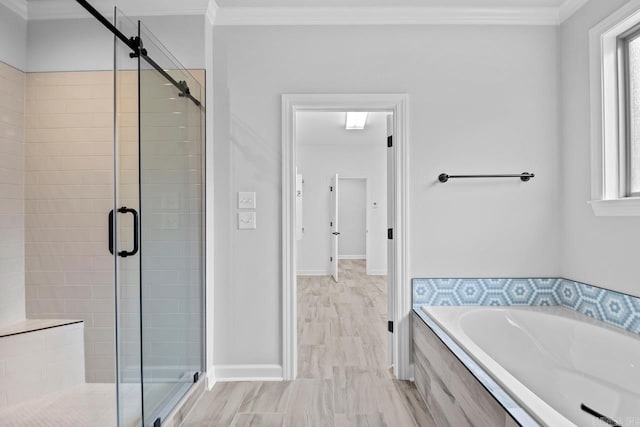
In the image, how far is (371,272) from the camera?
7.23 meters

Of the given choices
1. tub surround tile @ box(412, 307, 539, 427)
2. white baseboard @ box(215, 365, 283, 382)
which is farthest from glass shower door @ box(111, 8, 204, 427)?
tub surround tile @ box(412, 307, 539, 427)

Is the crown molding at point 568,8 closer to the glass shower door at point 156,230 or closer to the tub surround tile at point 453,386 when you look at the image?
the tub surround tile at point 453,386

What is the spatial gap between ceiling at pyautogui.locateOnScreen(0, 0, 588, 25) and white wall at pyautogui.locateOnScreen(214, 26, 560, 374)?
0.19ft

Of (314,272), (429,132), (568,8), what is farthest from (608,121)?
(314,272)

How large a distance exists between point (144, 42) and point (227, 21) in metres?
0.94

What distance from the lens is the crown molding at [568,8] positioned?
2418mm

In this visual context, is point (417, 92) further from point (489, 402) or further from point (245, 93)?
point (489, 402)

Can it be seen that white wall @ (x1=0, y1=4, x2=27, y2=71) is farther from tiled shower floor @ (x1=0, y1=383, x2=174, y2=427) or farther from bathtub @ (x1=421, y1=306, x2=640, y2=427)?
bathtub @ (x1=421, y1=306, x2=640, y2=427)

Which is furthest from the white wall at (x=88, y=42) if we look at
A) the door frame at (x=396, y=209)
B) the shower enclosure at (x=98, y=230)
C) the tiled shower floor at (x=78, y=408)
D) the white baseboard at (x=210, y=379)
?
the white baseboard at (x=210, y=379)

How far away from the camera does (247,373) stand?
2.60 metres

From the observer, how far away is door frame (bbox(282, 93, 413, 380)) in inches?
103

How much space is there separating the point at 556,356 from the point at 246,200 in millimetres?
2138

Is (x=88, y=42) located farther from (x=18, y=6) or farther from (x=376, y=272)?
(x=376, y=272)

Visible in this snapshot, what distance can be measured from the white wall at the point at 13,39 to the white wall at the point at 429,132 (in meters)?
A: 1.11
